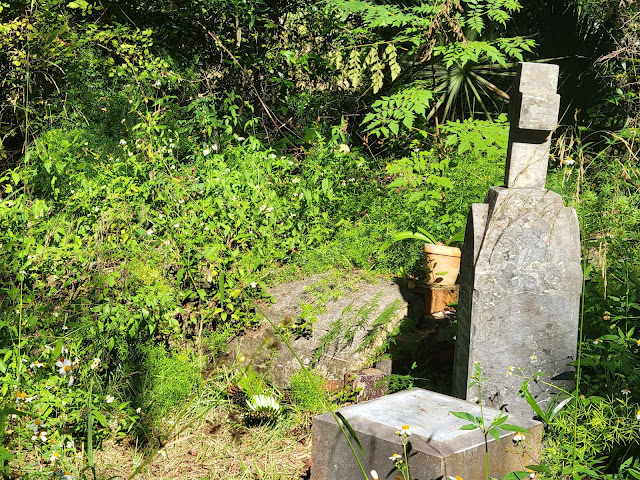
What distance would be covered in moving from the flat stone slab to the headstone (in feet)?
1.74

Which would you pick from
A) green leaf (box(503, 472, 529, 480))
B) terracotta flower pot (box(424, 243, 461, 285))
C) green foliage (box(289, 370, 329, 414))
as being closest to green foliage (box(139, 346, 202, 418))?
green foliage (box(289, 370, 329, 414))

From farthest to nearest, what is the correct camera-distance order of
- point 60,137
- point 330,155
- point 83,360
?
point 330,155 → point 60,137 → point 83,360

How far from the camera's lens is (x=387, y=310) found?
448 centimetres

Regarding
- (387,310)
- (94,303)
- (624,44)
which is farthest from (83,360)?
(624,44)

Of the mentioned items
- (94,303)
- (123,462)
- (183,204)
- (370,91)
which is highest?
(370,91)

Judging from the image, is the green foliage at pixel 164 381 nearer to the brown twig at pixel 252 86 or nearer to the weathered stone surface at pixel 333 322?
the weathered stone surface at pixel 333 322

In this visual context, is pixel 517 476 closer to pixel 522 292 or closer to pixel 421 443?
pixel 421 443

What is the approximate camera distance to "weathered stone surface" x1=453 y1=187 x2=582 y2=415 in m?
3.43

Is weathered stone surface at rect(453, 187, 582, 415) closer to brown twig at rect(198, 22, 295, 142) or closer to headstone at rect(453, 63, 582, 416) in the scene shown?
headstone at rect(453, 63, 582, 416)

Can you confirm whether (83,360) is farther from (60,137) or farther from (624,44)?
(624,44)

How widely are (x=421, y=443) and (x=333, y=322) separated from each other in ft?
6.53

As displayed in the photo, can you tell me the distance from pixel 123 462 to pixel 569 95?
618 centimetres

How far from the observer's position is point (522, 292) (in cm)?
346

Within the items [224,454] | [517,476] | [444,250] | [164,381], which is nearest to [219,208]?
[164,381]
